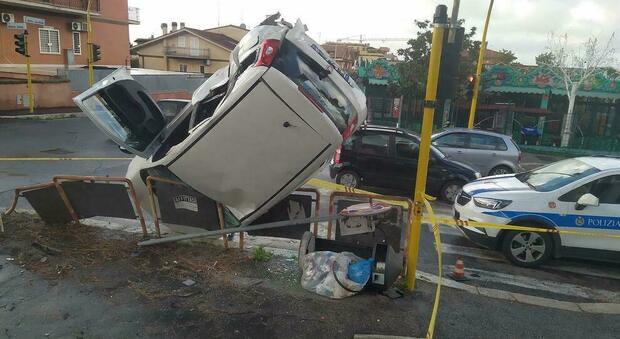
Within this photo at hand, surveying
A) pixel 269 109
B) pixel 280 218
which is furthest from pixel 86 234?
pixel 269 109

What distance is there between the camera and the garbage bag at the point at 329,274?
191 inches

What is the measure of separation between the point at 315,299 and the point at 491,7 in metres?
14.5

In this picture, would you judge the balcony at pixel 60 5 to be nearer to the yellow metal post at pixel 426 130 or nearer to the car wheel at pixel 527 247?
the yellow metal post at pixel 426 130

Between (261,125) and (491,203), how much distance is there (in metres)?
4.11

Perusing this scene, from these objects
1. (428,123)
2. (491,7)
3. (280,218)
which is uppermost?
(491,7)

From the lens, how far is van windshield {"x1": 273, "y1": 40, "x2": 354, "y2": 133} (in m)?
5.00

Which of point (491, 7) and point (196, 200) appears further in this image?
point (491, 7)

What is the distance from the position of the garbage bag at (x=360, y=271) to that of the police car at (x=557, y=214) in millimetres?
2697

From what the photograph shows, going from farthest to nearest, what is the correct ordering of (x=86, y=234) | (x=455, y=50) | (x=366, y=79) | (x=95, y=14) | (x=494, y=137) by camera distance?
(x=95, y=14)
(x=366, y=79)
(x=494, y=137)
(x=86, y=234)
(x=455, y=50)

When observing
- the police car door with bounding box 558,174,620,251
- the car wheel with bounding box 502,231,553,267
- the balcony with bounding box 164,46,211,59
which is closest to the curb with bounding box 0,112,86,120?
the car wheel with bounding box 502,231,553,267

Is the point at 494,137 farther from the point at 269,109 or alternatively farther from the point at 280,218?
the point at 269,109

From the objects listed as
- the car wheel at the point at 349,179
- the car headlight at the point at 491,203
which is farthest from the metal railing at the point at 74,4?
the car headlight at the point at 491,203

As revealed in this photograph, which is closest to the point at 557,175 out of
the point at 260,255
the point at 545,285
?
the point at 545,285

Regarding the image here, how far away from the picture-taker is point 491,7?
626 inches
